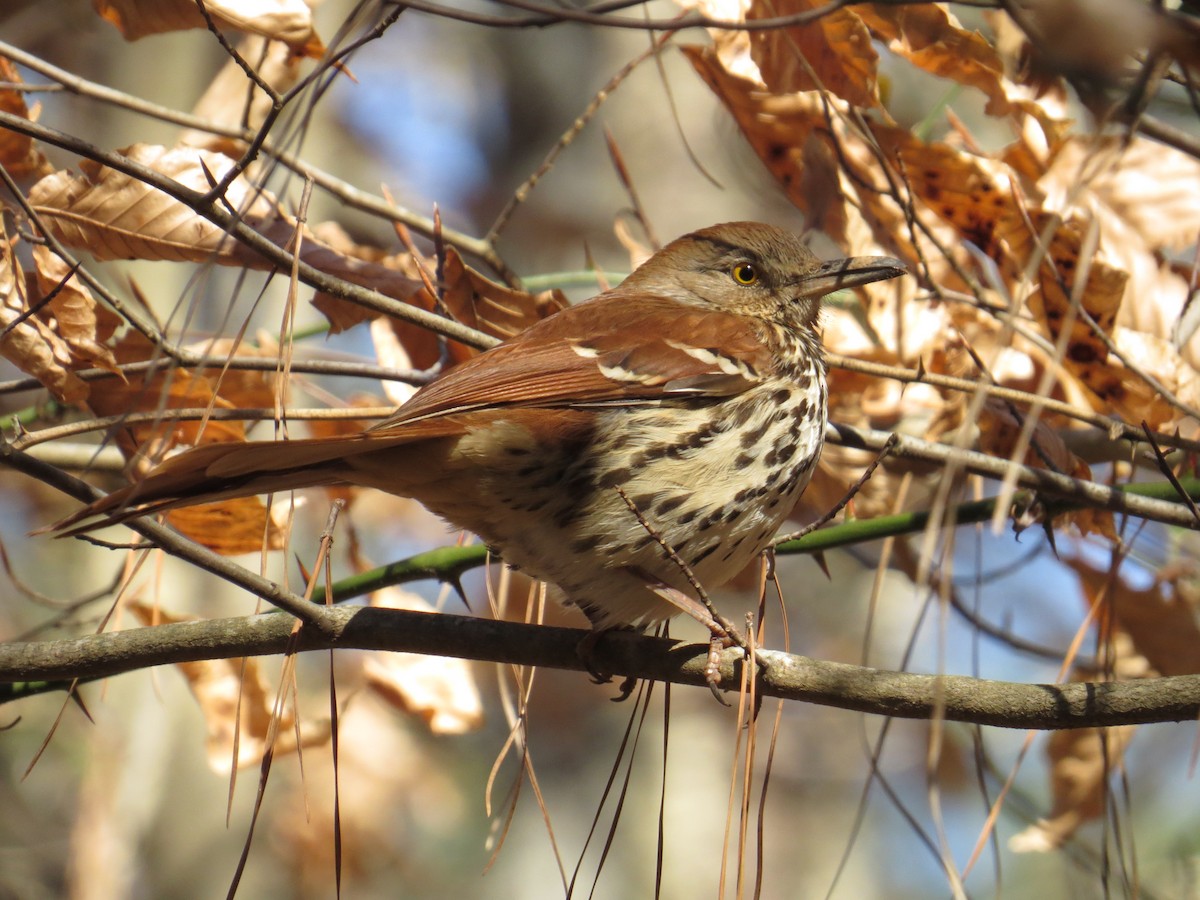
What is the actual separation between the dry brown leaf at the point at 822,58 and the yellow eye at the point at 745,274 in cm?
63

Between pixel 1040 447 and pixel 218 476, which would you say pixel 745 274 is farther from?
pixel 218 476

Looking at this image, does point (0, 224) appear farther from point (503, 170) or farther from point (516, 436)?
point (503, 170)

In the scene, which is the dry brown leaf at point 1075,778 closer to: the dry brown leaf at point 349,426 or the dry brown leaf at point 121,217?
the dry brown leaf at point 349,426

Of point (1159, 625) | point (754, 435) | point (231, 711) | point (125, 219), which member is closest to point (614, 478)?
point (754, 435)

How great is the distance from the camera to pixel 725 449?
93.7 inches

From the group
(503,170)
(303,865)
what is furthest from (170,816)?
(503,170)

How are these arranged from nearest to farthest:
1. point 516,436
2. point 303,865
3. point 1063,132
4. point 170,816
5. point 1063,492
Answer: point 1063,492, point 516,436, point 1063,132, point 170,816, point 303,865

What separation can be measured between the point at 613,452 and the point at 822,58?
3.05 feet

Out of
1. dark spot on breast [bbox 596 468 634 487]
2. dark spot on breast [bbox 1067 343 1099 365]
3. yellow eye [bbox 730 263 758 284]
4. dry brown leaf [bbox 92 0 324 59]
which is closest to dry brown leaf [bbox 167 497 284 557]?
dark spot on breast [bbox 596 468 634 487]

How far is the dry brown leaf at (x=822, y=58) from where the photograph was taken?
2.37m

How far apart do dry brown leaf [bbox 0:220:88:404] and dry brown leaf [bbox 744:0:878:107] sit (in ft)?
4.93

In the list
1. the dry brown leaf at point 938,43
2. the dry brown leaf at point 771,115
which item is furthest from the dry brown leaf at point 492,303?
the dry brown leaf at point 938,43

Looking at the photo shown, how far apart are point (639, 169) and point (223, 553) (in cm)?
445

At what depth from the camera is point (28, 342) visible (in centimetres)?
216
